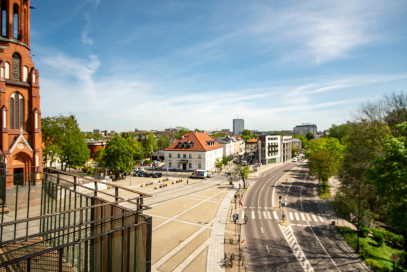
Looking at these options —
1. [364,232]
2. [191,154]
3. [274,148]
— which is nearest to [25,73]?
[191,154]

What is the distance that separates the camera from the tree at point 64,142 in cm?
4634

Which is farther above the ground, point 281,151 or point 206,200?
point 281,151

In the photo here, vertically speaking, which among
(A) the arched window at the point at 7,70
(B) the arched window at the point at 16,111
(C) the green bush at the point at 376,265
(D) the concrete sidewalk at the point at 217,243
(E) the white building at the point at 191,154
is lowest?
(C) the green bush at the point at 376,265

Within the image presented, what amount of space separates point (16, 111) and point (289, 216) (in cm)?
3746

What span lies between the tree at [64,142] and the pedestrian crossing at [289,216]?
3710cm

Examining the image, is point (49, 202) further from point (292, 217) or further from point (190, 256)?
point (292, 217)

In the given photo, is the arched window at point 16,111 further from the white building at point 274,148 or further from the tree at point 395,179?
the white building at point 274,148

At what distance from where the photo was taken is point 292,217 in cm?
2816

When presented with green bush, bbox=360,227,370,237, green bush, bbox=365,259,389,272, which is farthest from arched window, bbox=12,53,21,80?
green bush, bbox=360,227,370,237

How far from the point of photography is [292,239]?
72.5 feet

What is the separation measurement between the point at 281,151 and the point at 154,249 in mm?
73325

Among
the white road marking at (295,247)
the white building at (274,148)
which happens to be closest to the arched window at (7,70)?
the white road marking at (295,247)

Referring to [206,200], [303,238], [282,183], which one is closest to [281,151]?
[282,183]

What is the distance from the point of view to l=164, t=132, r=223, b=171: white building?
A: 2343 inches
